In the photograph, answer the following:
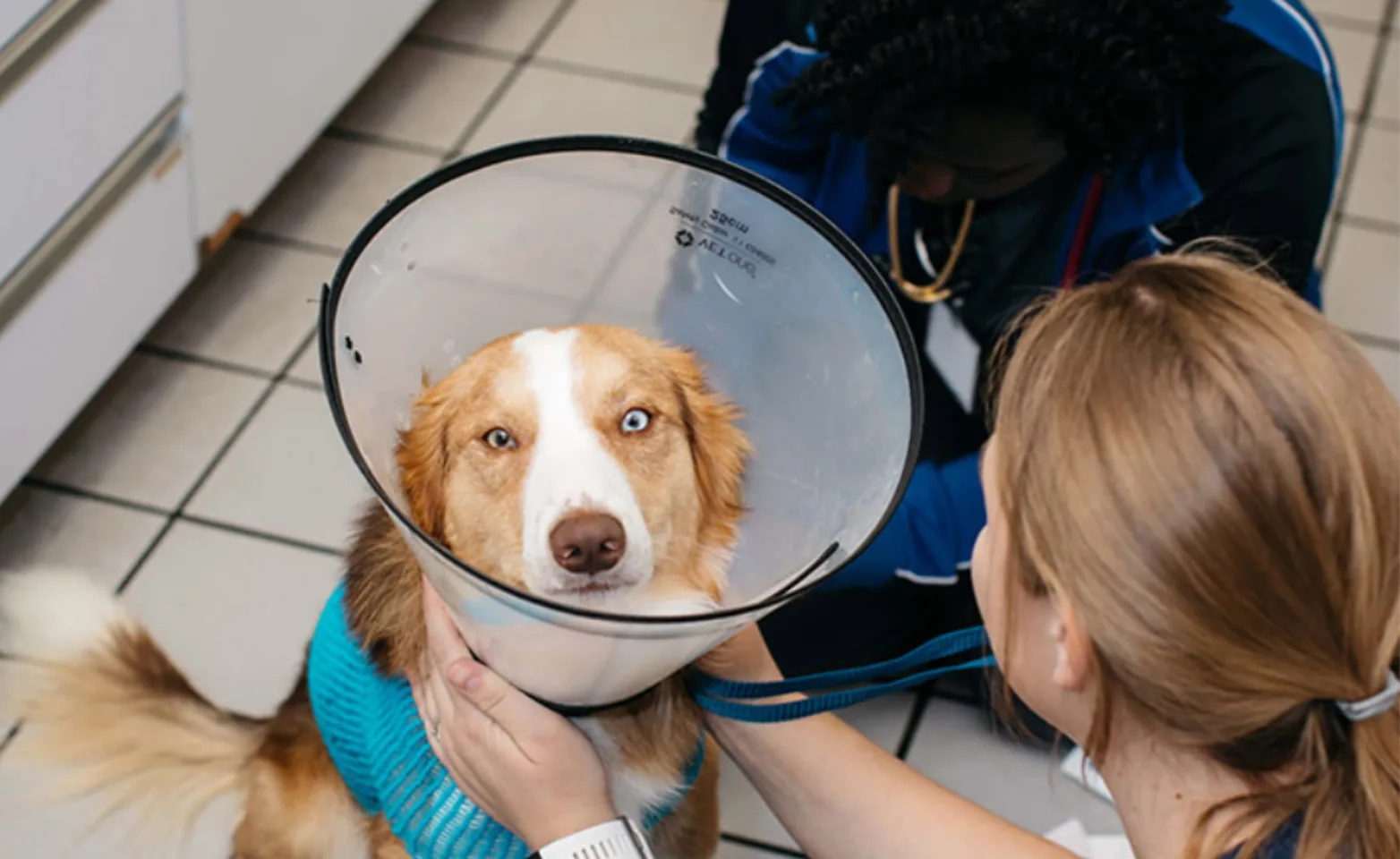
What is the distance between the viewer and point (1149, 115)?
109 centimetres

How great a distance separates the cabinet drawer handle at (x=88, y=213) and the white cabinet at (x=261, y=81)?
0.05 metres

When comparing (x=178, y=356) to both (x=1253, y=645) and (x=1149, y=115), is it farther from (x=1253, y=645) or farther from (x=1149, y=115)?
(x=1253, y=645)

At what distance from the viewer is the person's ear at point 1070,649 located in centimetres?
70

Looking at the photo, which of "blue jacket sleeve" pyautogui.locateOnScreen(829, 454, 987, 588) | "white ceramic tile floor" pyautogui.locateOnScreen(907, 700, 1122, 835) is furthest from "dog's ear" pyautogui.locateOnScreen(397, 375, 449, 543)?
"white ceramic tile floor" pyautogui.locateOnScreen(907, 700, 1122, 835)

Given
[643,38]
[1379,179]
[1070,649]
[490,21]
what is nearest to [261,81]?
[490,21]

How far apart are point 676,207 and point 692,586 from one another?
0.75 ft

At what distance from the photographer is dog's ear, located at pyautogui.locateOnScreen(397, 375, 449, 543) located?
2.58ft

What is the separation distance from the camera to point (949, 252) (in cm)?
147

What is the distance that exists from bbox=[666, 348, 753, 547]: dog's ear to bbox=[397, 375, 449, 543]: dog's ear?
146mm

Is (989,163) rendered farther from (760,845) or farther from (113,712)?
(113,712)

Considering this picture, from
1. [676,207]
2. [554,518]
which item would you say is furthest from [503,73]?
[554,518]

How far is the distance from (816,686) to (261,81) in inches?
47.8

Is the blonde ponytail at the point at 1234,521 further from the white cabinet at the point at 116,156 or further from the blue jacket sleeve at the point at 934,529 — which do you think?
the white cabinet at the point at 116,156

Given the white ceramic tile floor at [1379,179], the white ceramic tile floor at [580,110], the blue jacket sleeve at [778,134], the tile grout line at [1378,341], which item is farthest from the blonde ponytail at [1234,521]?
the white ceramic tile floor at [1379,179]
